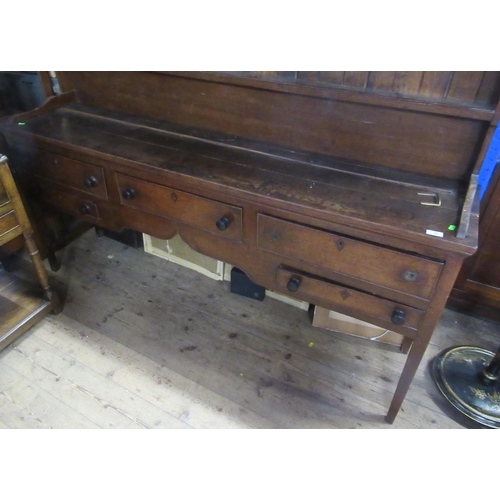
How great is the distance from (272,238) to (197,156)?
44cm

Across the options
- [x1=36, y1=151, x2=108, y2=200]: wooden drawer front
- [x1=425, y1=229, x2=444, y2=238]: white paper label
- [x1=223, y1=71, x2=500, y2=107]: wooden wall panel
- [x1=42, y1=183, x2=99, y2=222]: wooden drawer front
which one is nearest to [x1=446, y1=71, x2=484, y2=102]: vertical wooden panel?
[x1=223, y1=71, x2=500, y2=107]: wooden wall panel

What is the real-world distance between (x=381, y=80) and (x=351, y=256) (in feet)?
1.96

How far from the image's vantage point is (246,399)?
1.60m

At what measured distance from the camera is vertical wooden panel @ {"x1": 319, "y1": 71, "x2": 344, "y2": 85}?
135 cm

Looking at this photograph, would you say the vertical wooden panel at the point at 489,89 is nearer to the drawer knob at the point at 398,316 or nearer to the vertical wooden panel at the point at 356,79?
the vertical wooden panel at the point at 356,79

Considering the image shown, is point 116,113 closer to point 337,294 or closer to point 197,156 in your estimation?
point 197,156

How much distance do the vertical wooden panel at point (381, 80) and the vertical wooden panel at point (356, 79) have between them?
2 cm

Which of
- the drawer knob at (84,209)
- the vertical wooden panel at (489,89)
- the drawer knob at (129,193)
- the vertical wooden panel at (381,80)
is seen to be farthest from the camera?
the drawer knob at (84,209)

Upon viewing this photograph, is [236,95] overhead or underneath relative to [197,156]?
overhead

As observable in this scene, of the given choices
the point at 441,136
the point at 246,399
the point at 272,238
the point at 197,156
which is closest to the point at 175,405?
→ the point at 246,399

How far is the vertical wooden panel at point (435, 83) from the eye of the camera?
122 centimetres

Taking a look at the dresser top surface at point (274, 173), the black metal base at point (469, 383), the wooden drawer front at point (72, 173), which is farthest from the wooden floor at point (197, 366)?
the dresser top surface at point (274, 173)

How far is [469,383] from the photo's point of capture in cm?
163

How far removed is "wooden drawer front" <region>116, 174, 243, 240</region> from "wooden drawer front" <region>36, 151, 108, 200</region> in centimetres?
11
